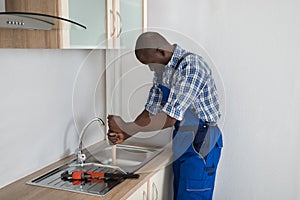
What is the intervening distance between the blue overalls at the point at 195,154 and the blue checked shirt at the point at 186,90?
0.04 m

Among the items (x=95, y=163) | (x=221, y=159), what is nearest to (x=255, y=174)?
(x=221, y=159)

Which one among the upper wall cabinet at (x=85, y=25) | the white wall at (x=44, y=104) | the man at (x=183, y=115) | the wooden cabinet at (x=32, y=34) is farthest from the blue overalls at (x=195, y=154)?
the wooden cabinet at (x=32, y=34)

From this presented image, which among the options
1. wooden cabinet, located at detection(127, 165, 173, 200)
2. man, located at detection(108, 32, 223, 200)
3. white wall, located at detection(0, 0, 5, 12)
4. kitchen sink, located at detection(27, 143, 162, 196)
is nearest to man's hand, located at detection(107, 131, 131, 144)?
man, located at detection(108, 32, 223, 200)

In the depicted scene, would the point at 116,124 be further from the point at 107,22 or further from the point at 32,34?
the point at 32,34

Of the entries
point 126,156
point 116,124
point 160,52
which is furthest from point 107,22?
point 126,156

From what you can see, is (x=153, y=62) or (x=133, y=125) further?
(x=133, y=125)

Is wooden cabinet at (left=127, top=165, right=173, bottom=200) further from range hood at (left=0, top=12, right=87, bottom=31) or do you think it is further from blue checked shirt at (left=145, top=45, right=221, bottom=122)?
range hood at (left=0, top=12, right=87, bottom=31)

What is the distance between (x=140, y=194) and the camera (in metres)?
1.69

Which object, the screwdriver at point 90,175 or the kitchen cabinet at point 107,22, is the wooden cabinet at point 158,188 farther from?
the kitchen cabinet at point 107,22

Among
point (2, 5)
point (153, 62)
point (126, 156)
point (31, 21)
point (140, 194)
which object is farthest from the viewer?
point (126, 156)

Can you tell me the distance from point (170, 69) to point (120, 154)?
556 mm

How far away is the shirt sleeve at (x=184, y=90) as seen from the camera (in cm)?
166

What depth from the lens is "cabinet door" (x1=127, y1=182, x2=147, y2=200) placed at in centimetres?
161

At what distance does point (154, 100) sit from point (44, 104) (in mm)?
546
